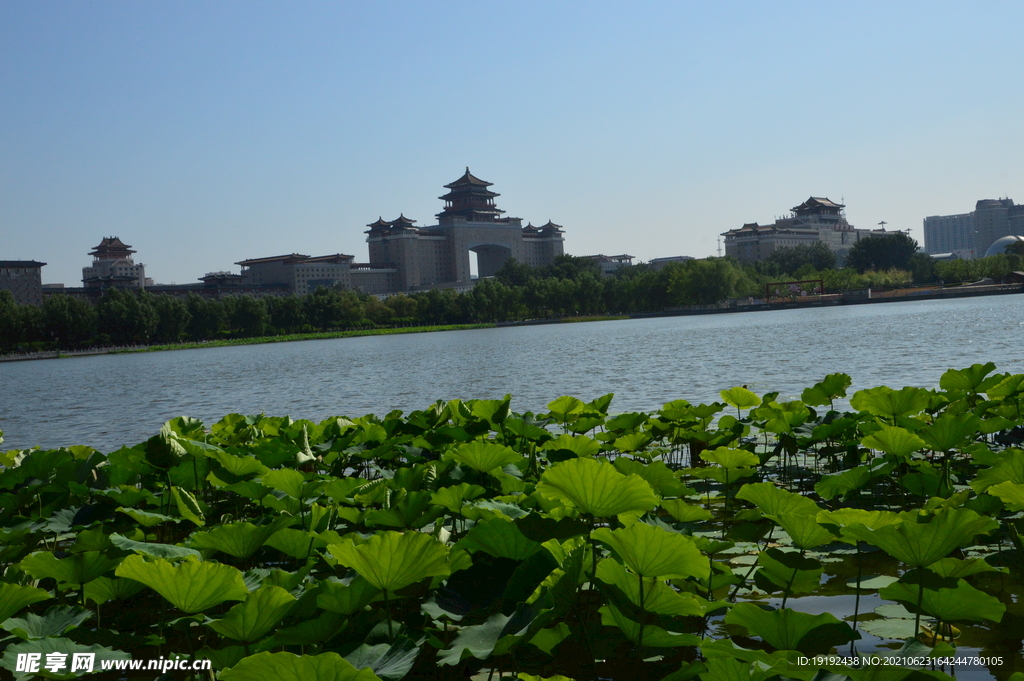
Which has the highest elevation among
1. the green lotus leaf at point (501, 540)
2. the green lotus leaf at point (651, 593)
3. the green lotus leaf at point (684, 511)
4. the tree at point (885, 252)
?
the tree at point (885, 252)

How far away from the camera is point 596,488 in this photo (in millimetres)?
1452

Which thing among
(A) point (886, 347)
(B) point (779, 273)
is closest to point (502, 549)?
(A) point (886, 347)

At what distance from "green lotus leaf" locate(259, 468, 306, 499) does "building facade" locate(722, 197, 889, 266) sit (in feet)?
262

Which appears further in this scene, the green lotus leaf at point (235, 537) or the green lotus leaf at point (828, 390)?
the green lotus leaf at point (828, 390)

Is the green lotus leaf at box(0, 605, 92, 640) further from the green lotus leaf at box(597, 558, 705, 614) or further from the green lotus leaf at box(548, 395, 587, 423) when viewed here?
the green lotus leaf at box(548, 395, 587, 423)

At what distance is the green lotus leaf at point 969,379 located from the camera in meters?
3.44

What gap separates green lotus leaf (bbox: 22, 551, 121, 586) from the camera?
1.61 meters

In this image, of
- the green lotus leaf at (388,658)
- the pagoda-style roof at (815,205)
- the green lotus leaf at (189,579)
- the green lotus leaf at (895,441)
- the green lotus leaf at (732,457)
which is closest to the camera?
the green lotus leaf at (388,658)

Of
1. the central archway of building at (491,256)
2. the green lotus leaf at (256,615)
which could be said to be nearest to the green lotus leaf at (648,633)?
the green lotus leaf at (256,615)

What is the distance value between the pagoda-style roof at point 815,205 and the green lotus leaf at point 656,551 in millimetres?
97206

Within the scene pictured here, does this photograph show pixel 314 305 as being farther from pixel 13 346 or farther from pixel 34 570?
pixel 34 570

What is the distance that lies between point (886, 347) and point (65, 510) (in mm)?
13523

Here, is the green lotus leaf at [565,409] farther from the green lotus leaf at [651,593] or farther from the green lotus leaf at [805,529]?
the green lotus leaf at [651,593]

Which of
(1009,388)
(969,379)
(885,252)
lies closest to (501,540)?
(1009,388)
